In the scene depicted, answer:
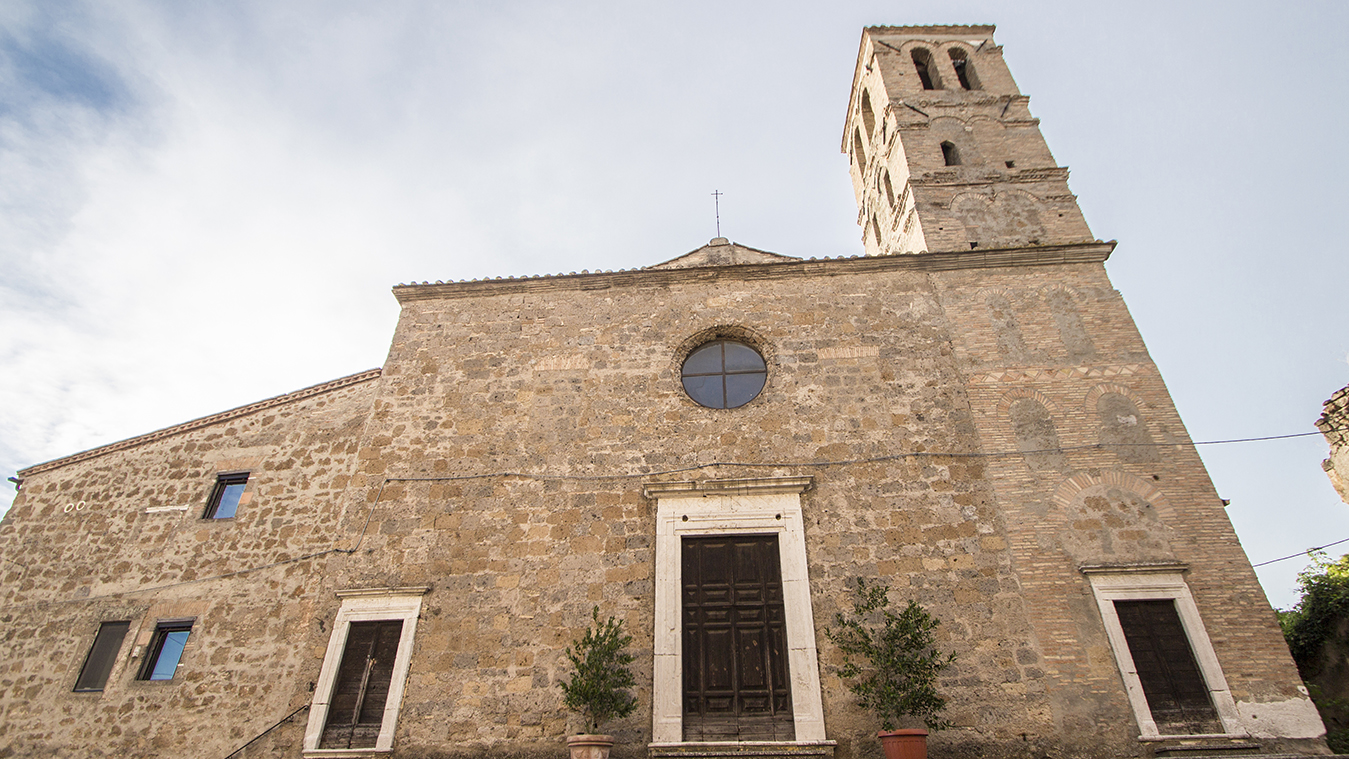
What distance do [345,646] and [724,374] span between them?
595cm

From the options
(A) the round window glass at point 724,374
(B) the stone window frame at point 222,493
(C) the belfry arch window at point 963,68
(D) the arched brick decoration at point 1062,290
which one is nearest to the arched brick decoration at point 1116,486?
(D) the arched brick decoration at point 1062,290

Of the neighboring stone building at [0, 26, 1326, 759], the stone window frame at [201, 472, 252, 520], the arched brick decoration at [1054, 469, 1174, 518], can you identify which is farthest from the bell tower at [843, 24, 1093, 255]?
the stone window frame at [201, 472, 252, 520]

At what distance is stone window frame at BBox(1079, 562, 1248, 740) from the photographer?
700 centimetres

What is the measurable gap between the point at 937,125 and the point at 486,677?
1290cm

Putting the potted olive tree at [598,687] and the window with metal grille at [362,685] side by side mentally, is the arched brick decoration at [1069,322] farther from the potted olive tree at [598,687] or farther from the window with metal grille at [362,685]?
the window with metal grille at [362,685]

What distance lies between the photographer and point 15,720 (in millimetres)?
8867

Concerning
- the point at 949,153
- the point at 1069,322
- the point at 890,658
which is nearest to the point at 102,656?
the point at 890,658

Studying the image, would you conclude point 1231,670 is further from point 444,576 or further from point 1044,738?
point 444,576

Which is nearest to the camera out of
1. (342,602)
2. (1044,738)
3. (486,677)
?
(1044,738)

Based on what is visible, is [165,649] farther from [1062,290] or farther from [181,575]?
[1062,290]

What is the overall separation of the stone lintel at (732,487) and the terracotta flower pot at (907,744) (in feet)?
9.54

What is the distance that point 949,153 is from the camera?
13.6 metres

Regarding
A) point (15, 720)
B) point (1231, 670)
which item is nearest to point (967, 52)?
point (1231, 670)

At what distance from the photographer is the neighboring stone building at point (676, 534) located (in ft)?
24.2
